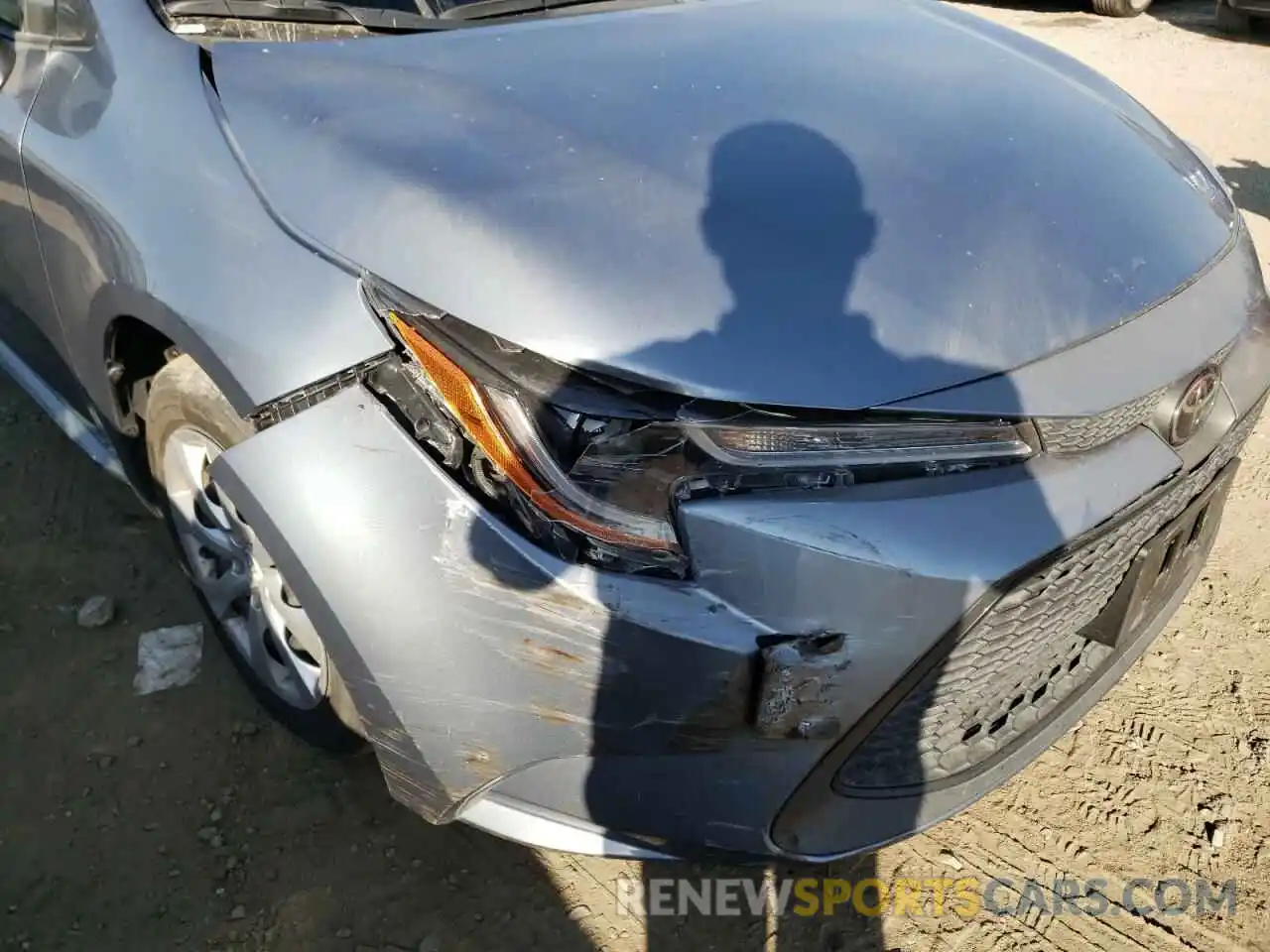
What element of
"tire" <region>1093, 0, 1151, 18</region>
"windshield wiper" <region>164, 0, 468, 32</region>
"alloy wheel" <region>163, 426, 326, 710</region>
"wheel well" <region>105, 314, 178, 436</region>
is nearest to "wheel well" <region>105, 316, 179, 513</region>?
"wheel well" <region>105, 314, 178, 436</region>

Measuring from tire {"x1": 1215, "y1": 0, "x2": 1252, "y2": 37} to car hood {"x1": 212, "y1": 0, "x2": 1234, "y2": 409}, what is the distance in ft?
25.7

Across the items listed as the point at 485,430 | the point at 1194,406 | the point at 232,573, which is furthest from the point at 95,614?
the point at 1194,406

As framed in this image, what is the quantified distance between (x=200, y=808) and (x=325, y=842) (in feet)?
0.95

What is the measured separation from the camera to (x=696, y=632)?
49.1 inches

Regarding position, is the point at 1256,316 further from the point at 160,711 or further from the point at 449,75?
the point at 160,711

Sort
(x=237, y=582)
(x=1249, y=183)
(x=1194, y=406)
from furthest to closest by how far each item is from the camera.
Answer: (x=1249, y=183) < (x=237, y=582) < (x=1194, y=406)

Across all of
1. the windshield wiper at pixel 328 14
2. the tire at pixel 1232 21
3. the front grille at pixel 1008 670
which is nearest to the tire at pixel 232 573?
the windshield wiper at pixel 328 14

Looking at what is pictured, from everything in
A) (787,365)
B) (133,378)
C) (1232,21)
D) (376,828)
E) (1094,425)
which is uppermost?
(787,365)

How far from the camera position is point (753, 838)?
1.42 metres

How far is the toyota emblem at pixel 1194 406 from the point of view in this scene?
1521 millimetres

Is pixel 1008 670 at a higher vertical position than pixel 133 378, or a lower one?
lower

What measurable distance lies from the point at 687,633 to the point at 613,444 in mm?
270

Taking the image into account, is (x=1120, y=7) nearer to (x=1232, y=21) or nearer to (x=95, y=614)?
(x=1232, y=21)

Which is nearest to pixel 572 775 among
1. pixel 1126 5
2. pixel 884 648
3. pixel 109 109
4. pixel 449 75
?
pixel 884 648
